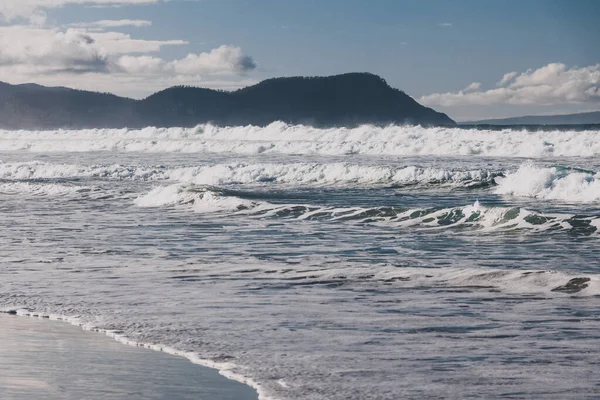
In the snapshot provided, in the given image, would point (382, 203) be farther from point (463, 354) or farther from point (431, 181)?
point (463, 354)

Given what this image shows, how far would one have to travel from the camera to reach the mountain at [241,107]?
173375 millimetres

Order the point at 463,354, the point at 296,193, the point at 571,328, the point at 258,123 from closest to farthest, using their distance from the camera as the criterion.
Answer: the point at 463,354 → the point at 571,328 → the point at 296,193 → the point at 258,123

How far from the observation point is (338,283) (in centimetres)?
1044

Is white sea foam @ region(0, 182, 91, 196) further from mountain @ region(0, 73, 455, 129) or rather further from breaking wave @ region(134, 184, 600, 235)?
mountain @ region(0, 73, 455, 129)

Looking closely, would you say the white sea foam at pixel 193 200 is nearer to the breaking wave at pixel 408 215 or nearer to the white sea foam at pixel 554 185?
the breaking wave at pixel 408 215

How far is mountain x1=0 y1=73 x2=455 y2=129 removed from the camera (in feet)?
569

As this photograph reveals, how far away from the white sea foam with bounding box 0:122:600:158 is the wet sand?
1800 inches

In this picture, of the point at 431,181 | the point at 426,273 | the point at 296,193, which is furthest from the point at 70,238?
the point at 431,181

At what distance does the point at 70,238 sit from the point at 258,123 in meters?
150

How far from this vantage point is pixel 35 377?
20.2 feet

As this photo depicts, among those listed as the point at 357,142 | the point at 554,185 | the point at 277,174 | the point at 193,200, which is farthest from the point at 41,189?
the point at 357,142

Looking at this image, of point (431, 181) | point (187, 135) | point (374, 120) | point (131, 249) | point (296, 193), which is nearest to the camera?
point (131, 249)

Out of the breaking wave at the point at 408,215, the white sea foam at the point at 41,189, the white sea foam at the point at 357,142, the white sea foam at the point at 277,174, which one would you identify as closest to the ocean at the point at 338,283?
the breaking wave at the point at 408,215

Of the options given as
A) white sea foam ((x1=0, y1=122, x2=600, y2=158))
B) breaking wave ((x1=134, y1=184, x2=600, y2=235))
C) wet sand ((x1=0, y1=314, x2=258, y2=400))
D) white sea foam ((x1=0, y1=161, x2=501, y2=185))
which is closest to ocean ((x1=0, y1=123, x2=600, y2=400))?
breaking wave ((x1=134, y1=184, x2=600, y2=235))
